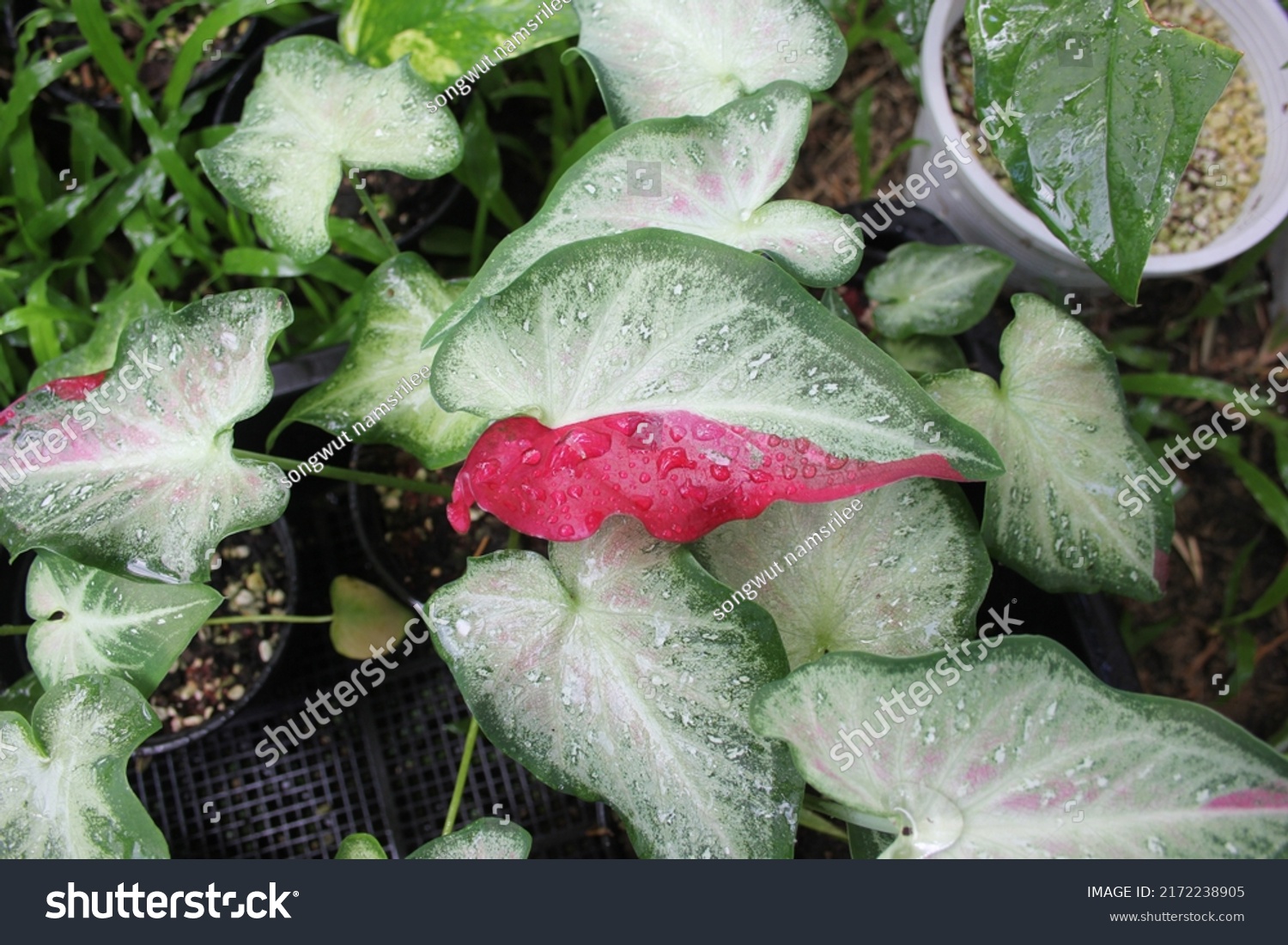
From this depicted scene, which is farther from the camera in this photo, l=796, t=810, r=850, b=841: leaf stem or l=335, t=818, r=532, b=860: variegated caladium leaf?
l=796, t=810, r=850, b=841: leaf stem

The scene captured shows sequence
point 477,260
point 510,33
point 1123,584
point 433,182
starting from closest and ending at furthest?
point 1123,584, point 510,33, point 477,260, point 433,182

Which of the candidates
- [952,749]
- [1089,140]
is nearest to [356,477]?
[952,749]

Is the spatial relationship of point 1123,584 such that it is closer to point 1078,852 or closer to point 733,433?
point 1078,852

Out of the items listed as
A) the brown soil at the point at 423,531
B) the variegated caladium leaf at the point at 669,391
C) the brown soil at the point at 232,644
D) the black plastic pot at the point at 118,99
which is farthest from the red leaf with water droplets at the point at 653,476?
the black plastic pot at the point at 118,99

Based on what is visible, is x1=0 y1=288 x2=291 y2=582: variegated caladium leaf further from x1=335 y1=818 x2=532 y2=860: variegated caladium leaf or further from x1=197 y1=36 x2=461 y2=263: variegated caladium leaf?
x1=335 y1=818 x2=532 y2=860: variegated caladium leaf

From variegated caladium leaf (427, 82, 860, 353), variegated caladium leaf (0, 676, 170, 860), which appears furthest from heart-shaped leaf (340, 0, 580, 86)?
variegated caladium leaf (0, 676, 170, 860)

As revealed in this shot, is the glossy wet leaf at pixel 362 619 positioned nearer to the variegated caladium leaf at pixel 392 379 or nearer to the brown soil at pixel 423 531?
the brown soil at pixel 423 531
